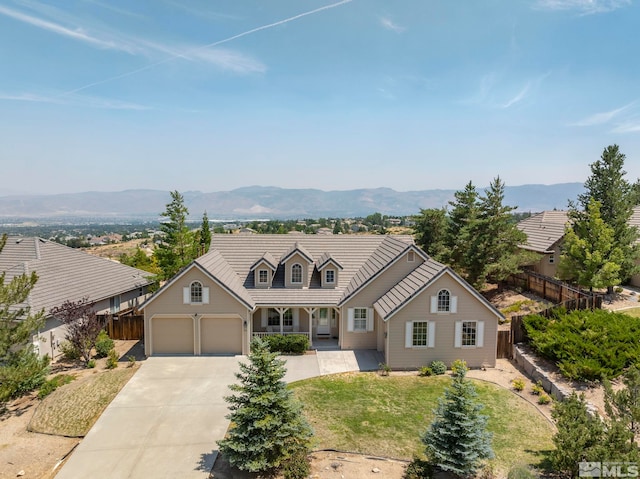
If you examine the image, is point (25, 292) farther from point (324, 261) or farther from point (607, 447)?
point (607, 447)

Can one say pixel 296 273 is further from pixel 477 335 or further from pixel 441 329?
pixel 477 335

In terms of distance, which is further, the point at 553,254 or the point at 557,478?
the point at 553,254

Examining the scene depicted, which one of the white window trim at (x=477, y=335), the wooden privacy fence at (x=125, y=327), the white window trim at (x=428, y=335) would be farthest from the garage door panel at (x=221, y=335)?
the white window trim at (x=477, y=335)

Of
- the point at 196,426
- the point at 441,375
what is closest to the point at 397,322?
the point at 441,375

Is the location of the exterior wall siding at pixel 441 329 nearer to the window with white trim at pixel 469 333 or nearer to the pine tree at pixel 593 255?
the window with white trim at pixel 469 333

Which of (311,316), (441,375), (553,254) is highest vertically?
(553,254)

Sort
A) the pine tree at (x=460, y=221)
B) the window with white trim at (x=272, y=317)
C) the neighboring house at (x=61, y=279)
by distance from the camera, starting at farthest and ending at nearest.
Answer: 1. the pine tree at (x=460, y=221)
2. the window with white trim at (x=272, y=317)
3. the neighboring house at (x=61, y=279)
